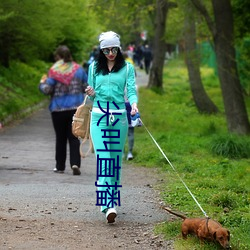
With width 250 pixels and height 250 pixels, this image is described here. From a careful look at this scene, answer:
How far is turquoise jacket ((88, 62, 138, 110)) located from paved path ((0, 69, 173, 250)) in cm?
122

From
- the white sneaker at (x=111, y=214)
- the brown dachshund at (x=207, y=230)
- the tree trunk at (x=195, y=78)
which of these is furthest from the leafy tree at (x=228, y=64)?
the brown dachshund at (x=207, y=230)

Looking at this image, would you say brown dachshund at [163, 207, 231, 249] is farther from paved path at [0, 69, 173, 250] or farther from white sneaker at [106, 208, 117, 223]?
white sneaker at [106, 208, 117, 223]

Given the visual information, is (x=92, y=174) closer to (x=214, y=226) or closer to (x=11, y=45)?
(x=214, y=226)

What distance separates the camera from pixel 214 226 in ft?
20.4

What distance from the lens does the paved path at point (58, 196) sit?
7.62m

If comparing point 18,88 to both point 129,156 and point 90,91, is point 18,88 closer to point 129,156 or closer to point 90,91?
point 129,156

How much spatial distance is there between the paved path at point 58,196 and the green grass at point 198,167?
0.30m

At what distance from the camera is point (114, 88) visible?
753 cm

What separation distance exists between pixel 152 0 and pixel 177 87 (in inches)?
447

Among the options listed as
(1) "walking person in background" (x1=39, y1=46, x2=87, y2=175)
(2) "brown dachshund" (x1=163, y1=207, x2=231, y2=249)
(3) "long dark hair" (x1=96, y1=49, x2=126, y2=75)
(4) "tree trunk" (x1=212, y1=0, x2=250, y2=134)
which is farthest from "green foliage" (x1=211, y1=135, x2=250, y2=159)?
(2) "brown dachshund" (x1=163, y1=207, x2=231, y2=249)

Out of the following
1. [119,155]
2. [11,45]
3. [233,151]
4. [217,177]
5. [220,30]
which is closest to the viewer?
[119,155]

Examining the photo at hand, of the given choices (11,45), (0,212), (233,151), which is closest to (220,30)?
(233,151)

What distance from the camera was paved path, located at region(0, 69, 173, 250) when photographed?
Result: 25.0ft

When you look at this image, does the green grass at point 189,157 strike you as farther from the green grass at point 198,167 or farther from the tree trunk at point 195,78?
the tree trunk at point 195,78
